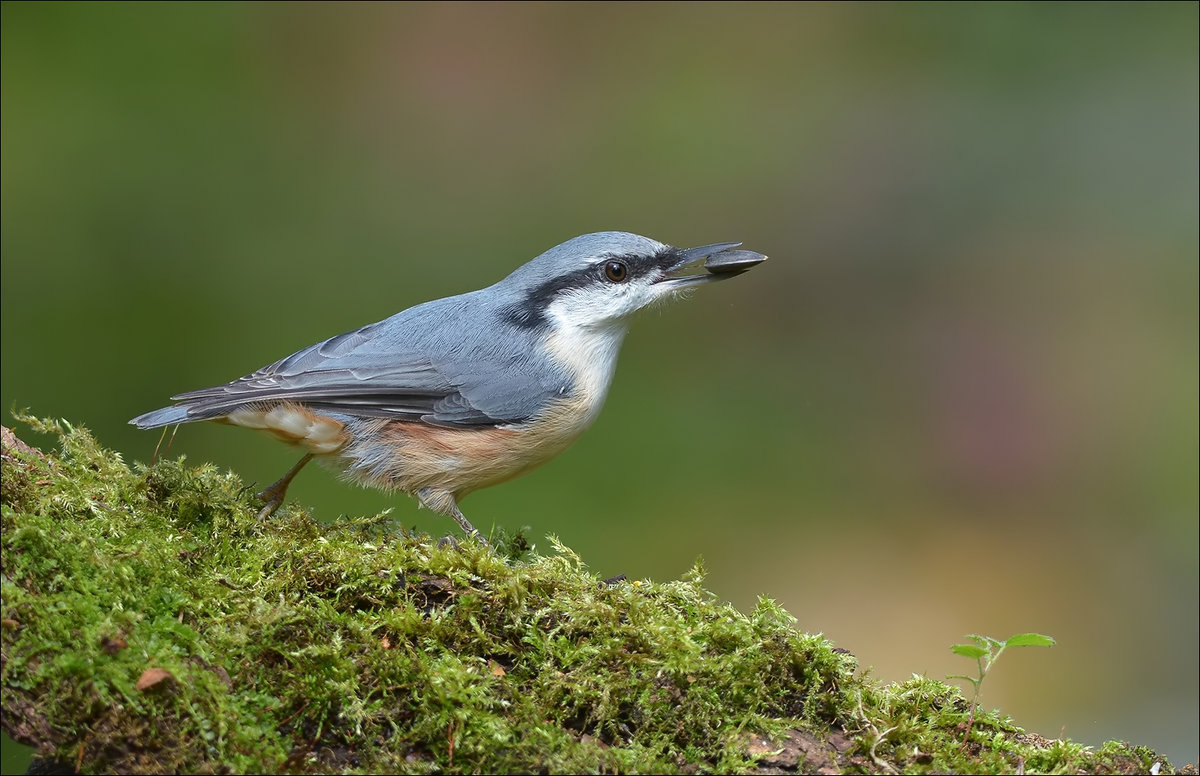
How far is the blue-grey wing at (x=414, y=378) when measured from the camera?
372 centimetres

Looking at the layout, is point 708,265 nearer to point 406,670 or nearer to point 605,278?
point 605,278

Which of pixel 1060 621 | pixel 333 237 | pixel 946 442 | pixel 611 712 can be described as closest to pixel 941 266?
pixel 946 442

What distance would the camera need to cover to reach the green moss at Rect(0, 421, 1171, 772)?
2.08 meters

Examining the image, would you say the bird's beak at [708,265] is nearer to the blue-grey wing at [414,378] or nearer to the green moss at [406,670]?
the blue-grey wing at [414,378]

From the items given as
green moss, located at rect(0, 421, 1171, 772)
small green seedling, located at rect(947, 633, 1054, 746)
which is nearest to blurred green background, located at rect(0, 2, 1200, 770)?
green moss, located at rect(0, 421, 1171, 772)

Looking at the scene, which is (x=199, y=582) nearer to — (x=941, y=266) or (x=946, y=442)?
(x=946, y=442)

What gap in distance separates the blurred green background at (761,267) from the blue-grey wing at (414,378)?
2.60 meters

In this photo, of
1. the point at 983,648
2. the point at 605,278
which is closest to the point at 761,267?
the point at 605,278

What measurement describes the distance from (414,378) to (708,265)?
1.32m

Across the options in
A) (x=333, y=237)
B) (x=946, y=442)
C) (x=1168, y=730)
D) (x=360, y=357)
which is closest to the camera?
(x=360, y=357)

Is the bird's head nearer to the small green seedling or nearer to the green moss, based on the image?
the green moss

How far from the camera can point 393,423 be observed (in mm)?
3852

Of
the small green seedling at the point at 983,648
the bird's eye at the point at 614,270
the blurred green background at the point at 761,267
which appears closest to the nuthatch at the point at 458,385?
the bird's eye at the point at 614,270

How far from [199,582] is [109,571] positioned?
23cm
